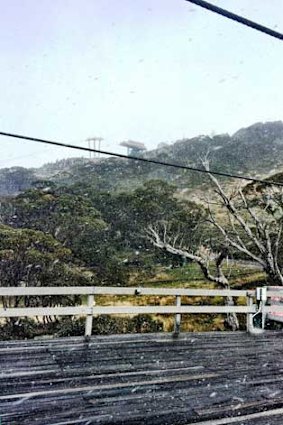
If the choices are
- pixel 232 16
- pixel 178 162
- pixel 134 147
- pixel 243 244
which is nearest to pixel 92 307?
pixel 232 16

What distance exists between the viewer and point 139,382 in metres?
5.24

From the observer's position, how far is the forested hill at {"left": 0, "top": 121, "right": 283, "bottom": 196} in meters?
62.8

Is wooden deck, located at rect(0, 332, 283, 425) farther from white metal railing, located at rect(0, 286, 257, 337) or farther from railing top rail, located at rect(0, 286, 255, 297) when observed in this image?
railing top rail, located at rect(0, 286, 255, 297)

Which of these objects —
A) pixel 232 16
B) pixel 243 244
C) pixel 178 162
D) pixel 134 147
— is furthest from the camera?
pixel 134 147

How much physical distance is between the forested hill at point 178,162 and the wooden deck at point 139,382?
45725 mm

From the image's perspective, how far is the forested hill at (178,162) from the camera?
62.8 meters

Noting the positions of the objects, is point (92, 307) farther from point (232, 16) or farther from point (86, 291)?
point (232, 16)

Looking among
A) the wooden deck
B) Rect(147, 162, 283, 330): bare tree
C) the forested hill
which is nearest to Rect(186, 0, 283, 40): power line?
the wooden deck

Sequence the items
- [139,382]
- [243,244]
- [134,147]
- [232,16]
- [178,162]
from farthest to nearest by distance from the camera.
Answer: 1. [134,147]
2. [178,162]
3. [243,244]
4. [139,382]
5. [232,16]

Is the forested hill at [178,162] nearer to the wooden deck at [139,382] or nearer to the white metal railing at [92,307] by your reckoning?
the white metal railing at [92,307]

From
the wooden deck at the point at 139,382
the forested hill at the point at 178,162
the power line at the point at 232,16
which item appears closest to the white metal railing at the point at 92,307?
the wooden deck at the point at 139,382

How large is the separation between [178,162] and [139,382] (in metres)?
85.1

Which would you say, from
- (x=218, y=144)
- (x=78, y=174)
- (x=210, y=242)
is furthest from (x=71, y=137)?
(x=210, y=242)

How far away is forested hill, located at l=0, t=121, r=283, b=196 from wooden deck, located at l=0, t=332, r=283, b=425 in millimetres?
45725
